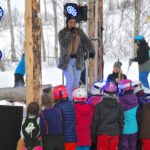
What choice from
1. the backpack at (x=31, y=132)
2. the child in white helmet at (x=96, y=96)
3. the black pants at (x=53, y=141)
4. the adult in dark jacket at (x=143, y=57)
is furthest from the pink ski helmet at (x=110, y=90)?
the adult in dark jacket at (x=143, y=57)

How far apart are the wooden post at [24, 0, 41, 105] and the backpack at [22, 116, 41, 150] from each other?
815mm

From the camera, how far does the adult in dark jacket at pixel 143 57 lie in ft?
18.5

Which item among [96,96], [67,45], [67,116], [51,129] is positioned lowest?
[51,129]

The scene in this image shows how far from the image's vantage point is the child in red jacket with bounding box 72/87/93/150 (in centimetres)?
278

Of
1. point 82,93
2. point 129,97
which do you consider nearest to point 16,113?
point 82,93

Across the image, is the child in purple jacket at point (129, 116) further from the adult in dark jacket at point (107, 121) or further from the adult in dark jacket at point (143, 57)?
the adult in dark jacket at point (143, 57)

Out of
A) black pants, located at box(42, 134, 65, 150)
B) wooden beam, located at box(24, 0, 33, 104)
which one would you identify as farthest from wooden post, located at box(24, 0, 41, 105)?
black pants, located at box(42, 134, 65, 150)

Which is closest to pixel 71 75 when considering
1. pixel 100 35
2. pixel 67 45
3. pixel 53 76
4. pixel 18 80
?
pixel 67 45

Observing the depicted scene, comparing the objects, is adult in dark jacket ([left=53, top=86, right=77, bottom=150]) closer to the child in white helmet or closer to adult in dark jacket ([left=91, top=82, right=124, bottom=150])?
adult in dark jacket ([left=91, top=82, right=124, bottom=150])

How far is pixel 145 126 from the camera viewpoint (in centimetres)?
296

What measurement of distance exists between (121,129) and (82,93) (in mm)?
691

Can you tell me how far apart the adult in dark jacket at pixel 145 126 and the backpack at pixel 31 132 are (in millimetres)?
1445

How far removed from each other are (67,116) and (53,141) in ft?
1.11

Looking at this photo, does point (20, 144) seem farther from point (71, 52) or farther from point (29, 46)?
point (71, 52)
